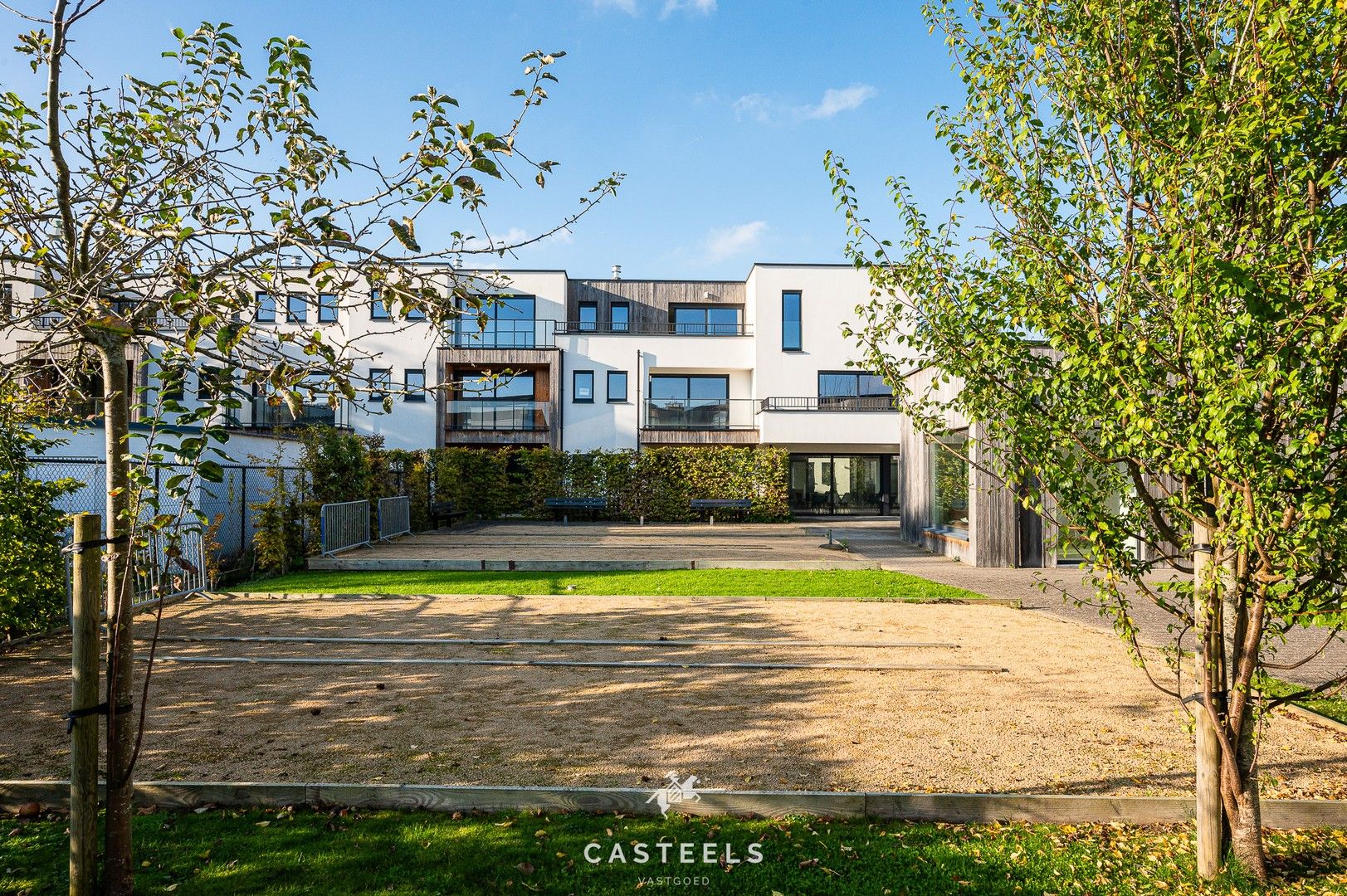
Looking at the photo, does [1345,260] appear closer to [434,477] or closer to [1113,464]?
[1113,464]

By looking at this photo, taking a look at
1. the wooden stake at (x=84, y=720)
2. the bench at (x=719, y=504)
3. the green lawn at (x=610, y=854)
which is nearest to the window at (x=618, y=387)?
the bench at (x=719, y=504)

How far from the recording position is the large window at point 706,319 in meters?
33.2

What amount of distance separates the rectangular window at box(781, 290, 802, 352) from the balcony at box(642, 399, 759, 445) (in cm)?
345

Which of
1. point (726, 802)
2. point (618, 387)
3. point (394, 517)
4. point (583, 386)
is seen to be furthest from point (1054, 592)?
point (583, 386)

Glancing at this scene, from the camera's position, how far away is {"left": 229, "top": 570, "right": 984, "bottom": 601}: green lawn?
1073 cm

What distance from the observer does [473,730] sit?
507 centimetres

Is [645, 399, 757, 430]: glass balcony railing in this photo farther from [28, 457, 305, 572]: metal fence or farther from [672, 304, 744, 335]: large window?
[28, 457, 305, 572]: metal fence

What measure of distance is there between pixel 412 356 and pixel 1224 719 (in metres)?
30.5

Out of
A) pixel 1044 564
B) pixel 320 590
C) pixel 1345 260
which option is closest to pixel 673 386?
pixel 1044 564

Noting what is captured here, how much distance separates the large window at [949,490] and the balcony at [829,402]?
12361mm

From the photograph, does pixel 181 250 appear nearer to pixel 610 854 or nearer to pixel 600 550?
pixel 610 854

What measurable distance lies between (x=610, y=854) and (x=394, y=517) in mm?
16145

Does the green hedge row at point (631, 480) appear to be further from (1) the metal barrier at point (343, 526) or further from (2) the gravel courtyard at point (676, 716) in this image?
(2) the gravel courtyard at point (676, 716)

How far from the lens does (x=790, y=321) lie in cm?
3059
